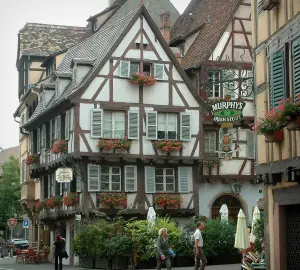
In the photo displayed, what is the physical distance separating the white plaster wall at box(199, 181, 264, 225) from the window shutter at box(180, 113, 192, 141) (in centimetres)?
274

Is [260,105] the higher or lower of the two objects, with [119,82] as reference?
lower

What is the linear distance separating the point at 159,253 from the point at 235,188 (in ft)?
57.5

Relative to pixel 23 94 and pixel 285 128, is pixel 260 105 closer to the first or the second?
pixel 285 128

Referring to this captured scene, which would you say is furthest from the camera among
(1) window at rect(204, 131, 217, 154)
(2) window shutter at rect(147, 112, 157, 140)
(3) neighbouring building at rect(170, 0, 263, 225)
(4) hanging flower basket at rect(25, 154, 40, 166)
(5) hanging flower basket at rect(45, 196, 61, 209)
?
(4) hanging flower basket at rect(25, 154, 40, 166)

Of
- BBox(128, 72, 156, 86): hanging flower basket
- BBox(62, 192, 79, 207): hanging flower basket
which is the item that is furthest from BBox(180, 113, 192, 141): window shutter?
BBox(62, 192, 79, 207): hanging flower basket

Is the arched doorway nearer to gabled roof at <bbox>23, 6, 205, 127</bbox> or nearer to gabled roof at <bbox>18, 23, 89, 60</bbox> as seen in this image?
gabled roof at <bbox>23, 6, 205, 127</bbox>

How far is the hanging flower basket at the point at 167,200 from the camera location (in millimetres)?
38156

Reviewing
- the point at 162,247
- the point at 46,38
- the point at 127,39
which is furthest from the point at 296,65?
the point at 46,38

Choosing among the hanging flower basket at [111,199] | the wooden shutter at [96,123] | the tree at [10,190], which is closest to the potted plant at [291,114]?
the hanging flower basket at [111,199]

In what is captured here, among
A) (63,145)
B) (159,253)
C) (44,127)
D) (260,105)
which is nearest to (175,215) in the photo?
(63,145)

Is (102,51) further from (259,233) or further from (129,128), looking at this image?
(259,233)

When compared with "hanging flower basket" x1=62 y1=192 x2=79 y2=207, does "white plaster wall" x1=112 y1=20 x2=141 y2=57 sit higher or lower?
higher

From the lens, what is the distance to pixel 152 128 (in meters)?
38.7

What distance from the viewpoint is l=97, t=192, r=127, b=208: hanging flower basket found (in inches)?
1452
